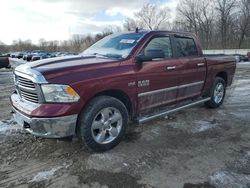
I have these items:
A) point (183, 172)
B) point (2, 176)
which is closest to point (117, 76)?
point (183, 172)

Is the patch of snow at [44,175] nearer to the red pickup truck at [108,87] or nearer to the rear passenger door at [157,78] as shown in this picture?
the red pickup truck at [108,87]

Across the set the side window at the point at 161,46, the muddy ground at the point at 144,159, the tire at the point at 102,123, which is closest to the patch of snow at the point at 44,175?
the muddy ground at the point at 144,159

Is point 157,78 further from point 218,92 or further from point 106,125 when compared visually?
point 218,92

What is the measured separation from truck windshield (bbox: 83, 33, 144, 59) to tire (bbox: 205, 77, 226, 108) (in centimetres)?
284

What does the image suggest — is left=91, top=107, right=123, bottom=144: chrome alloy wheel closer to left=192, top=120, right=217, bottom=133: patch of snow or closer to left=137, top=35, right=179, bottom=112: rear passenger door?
left=137, top=35, right=179, bottom=112: rear passenger door

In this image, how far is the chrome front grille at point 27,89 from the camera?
350 centimetres

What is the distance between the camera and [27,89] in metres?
3.64

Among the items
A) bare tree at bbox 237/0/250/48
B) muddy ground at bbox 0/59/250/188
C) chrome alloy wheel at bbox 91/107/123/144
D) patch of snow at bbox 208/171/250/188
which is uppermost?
bare tree at bbox 237/0/250/48

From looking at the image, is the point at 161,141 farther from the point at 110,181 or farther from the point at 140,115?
the point at 110,181

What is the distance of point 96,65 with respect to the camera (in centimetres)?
379

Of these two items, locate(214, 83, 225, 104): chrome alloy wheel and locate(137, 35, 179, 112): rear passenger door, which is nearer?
locate(137, 35, 179, 112): rear passenger door

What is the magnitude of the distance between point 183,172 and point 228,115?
3187 mm

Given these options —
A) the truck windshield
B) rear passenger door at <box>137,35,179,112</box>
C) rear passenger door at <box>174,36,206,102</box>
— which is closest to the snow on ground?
the truck windshield

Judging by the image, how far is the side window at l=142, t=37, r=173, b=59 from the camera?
450 cm
